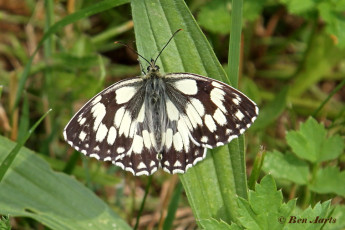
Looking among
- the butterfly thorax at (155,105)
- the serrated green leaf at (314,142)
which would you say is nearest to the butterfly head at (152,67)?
the butterfly thorax at (155,105)

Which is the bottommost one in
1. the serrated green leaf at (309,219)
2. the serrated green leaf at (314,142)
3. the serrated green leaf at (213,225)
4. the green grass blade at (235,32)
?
the serrated green leaf at (213,225)

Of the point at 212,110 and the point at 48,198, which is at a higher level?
the point at 212,110

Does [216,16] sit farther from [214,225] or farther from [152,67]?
[214,225]

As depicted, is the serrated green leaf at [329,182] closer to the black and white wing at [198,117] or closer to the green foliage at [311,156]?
the green foliage at [311,156]

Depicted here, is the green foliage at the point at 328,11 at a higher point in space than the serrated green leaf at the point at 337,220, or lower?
higher

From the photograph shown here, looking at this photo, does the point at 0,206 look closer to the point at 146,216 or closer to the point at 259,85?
the point at 146,216

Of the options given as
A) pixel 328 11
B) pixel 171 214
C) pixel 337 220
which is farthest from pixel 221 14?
pixel 337 220

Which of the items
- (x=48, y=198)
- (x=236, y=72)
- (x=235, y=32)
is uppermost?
(x=235, y=32)
